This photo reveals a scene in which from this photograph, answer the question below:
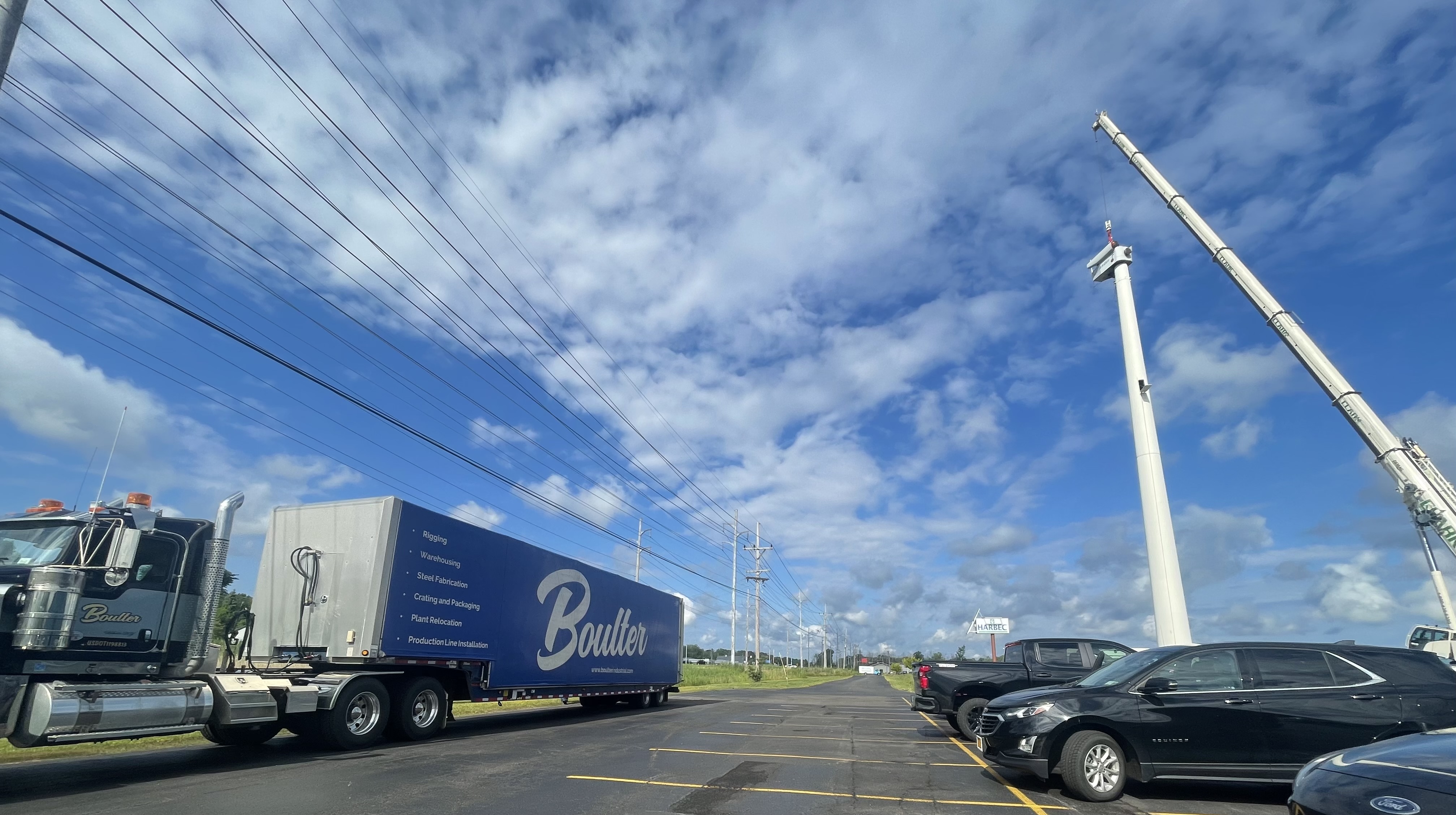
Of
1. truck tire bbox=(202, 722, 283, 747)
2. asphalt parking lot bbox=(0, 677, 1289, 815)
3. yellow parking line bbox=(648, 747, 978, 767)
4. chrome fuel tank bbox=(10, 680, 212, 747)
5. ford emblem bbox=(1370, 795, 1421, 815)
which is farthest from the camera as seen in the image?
truck tire bbox=(202, 722, 283, 747)

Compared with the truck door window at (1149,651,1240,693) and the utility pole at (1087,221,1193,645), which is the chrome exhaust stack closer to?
the truck door window at (1149,651,1240,693)

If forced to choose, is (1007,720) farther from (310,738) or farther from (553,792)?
(310,738)

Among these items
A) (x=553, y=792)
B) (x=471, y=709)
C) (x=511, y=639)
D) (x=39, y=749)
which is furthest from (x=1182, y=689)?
(x=471, y=709)

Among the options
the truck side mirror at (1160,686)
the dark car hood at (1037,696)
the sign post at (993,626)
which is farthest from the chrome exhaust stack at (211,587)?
the sign post at (993,626)

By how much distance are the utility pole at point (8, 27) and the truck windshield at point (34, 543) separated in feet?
16.0

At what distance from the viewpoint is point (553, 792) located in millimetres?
7906

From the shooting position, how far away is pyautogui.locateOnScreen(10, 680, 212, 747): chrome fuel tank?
307 inches

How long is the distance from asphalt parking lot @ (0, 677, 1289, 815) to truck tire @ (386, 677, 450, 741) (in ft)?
0.94

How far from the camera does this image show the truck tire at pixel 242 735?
11.1 metres

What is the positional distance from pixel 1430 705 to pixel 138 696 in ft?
45.5

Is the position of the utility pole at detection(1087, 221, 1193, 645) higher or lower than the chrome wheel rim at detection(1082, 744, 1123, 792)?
higher

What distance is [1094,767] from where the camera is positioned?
7723 mm

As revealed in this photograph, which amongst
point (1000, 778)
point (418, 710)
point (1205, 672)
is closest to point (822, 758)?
point (1000, 778)

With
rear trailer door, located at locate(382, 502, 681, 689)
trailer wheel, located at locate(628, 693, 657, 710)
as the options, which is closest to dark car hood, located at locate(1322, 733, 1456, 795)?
rear trailer door, located at locate(382, 502, 681, 689)
